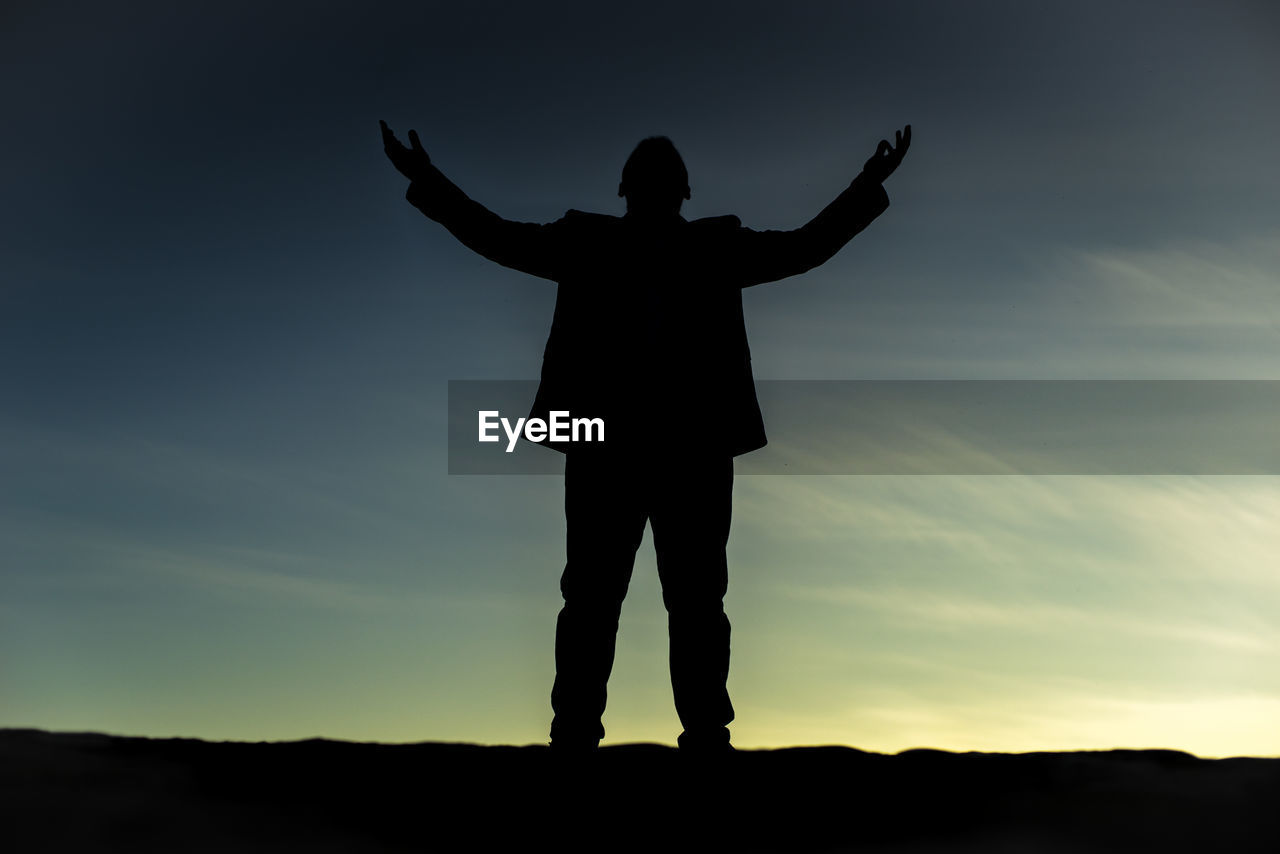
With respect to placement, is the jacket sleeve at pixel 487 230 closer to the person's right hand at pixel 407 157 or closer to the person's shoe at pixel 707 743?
the person's right hand at pixel 407 157

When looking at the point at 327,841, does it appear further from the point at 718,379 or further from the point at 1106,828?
the point at 1106,828

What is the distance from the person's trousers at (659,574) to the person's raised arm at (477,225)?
3.19 ft

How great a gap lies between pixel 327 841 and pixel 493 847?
65 cm

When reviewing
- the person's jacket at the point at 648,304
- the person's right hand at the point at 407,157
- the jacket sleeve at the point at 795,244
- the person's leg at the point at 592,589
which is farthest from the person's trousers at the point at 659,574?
the person's right hand at the point at 407,157

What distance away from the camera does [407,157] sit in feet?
17.3

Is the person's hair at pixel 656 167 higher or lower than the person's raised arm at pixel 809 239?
higher

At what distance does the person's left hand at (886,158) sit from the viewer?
216 inches

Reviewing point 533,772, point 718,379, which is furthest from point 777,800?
point 718,379

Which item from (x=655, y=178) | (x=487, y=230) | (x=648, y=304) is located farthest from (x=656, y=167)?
(x=487, y=230)

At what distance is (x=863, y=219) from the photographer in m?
5.38

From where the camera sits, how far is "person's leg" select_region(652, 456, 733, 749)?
192 inches

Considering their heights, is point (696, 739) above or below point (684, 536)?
below

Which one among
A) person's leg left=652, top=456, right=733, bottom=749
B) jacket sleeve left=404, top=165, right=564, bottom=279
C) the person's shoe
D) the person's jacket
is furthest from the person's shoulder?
the person's shoe

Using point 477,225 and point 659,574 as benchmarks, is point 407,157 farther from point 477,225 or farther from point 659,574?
point 659,574
